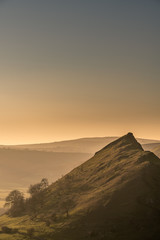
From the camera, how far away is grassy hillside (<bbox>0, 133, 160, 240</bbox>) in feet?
320

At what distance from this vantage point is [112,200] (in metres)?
111

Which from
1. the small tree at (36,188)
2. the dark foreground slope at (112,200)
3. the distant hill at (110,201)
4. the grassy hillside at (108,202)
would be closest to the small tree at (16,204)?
the small tree at (36,188)

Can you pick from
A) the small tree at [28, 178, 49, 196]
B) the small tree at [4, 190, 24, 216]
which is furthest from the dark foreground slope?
the small tree at [4, 190, 24, 216]

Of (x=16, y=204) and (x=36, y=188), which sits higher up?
(x=36, y=188)

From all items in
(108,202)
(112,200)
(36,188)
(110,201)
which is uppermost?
(36,188)

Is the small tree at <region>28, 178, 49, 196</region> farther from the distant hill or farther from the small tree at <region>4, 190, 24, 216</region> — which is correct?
the small tree at <region>4, 190, 24, 216</region>

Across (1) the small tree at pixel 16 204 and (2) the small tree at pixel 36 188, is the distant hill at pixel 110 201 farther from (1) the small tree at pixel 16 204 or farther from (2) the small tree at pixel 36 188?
(1) the small tree at pixel 16 204

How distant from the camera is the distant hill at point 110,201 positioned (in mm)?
97375

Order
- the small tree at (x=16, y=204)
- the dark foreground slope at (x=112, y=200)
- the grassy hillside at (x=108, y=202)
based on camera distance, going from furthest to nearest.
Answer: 1. the small tree at (x=16, y=204)
2. the grassy hillside at (x=108, y=202)
3. the dark foreground slope at (x=112, y=200)

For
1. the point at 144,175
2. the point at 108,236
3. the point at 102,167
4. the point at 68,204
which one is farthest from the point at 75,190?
the point at 108,236

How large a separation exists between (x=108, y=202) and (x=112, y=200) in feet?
6.09

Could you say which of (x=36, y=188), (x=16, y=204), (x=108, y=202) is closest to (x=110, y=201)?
(x=108, y=202)

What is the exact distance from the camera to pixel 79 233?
98.6 m

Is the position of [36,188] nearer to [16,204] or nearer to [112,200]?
[16,204]
